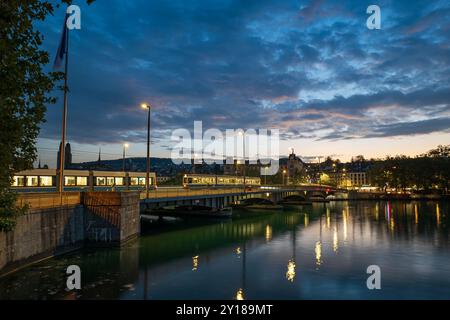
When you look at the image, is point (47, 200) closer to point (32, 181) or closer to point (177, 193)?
point (32, 181)

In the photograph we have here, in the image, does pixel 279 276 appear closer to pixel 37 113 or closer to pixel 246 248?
pixel 246 248

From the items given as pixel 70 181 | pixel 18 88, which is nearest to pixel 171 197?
pixel 70 181

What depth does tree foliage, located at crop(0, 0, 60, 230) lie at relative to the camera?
13867 millimetres

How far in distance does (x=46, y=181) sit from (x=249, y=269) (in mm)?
24510

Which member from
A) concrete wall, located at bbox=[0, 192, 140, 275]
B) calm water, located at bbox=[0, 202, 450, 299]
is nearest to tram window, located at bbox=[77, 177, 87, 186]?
calm water, located at bbox=[0, 202, 450, 299]

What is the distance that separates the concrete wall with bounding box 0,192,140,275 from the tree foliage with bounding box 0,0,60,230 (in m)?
5.37

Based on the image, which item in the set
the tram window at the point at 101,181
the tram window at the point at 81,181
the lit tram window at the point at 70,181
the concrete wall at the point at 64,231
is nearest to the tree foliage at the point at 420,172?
the tram window at the point at 101,181

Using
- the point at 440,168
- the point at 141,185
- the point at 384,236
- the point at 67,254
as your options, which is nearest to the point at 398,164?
the point at 440,168

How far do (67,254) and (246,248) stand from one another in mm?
15944

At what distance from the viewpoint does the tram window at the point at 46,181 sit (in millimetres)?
36722

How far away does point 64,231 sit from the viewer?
1027 inches

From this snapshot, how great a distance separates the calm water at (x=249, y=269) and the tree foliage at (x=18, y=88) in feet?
21.3

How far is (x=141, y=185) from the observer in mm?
51719

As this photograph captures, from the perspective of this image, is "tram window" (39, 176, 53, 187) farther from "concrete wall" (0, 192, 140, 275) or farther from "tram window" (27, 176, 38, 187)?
"concrete wall" (0, 192, 140, 275)
